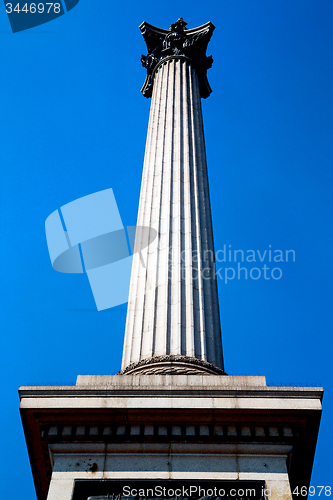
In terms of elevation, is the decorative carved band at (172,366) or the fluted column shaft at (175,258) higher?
the fluted column shaft at (175,258)

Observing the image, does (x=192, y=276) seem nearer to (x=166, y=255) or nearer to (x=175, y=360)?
(x=166, y=255)

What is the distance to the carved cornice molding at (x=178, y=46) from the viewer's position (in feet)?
121

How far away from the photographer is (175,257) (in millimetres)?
22203

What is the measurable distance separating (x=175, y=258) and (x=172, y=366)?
15.9 feet

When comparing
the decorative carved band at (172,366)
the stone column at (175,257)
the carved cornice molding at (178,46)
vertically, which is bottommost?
the decorative carved band at (172,366)

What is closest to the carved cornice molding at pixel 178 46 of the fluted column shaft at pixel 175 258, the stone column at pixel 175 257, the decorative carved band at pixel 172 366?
the stone column at pixel 175 257

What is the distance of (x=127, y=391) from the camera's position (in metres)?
15.4

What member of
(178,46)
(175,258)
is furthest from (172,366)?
(178,46)

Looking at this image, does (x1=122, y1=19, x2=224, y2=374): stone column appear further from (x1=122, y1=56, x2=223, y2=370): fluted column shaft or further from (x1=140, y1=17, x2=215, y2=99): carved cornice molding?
(x1=140, y1=17, x2=215, y2=99): carved cornice molding

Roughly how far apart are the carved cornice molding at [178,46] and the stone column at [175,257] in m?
3.59

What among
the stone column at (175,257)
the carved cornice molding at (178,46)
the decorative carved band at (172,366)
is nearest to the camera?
the decorative carved band at (172,366)

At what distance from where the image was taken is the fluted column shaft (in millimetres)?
19859

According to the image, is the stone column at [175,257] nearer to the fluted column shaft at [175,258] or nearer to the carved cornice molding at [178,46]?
the fluted column shaft at [175,258]

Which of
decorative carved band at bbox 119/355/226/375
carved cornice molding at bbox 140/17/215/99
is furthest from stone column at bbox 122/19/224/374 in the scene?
carved cornice molding at bbox 140/17/215/99
